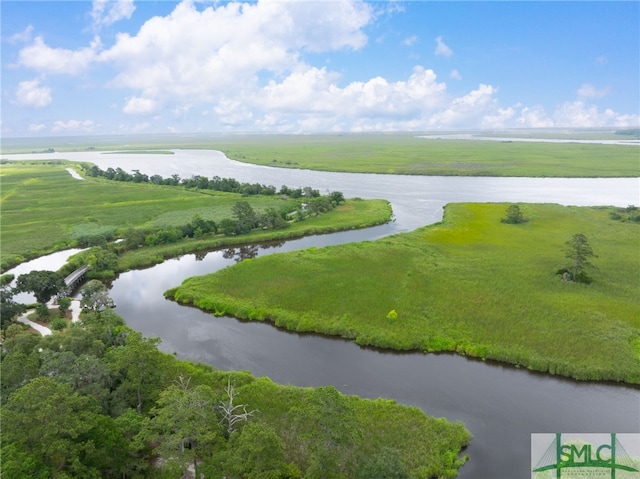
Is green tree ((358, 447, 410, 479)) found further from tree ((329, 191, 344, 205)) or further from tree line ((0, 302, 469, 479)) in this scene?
tree ((329, 191, 344, 205))

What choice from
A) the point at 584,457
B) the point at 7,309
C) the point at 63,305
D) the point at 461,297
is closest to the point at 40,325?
the point at 63,305

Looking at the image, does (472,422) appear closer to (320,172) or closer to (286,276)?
(286,276)

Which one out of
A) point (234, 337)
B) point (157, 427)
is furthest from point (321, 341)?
point (157, 427)

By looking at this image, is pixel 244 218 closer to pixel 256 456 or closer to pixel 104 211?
pixel 104 211

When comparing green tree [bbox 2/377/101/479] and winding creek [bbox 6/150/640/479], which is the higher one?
green tree [bbox 2/377/101/479]

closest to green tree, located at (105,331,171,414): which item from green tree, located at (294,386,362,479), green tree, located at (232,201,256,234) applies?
green tree, located at (294,386,362,479)
